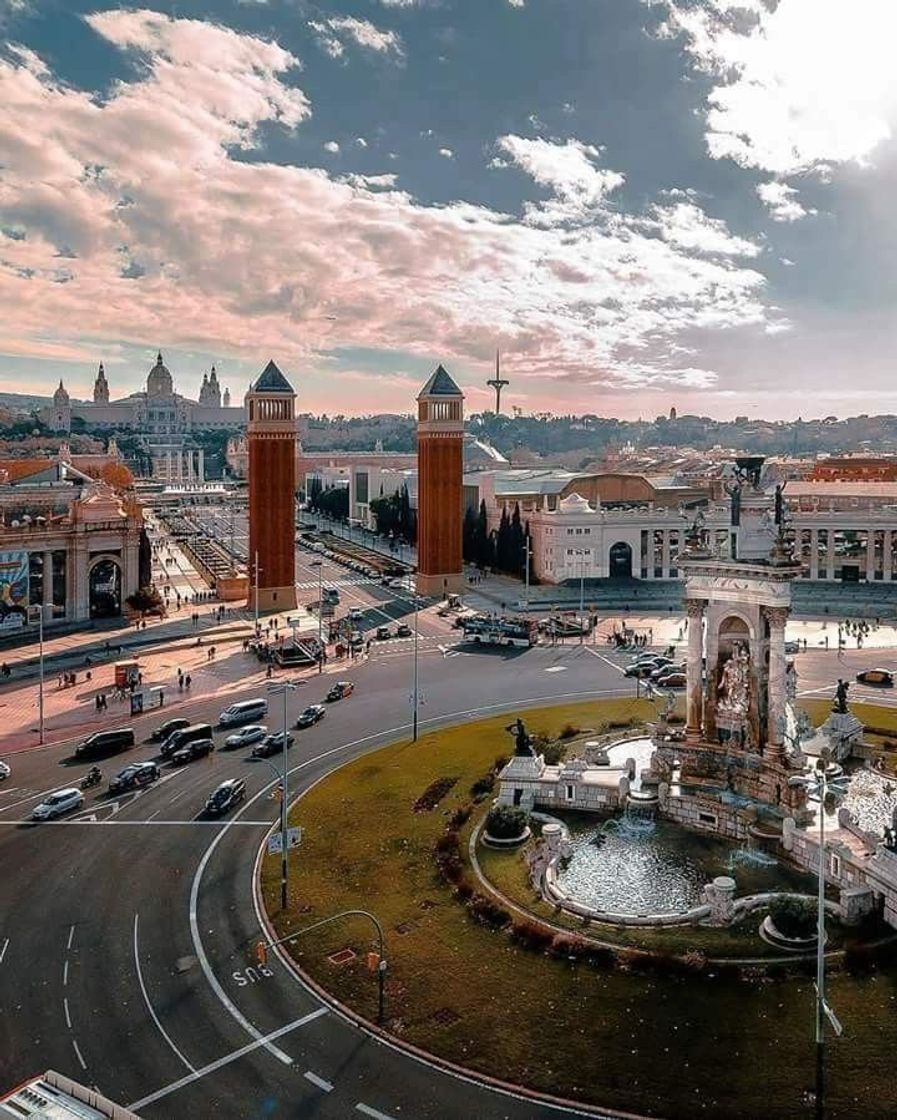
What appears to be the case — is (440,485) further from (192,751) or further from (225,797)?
(225,797)

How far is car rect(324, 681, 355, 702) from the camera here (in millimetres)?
61394

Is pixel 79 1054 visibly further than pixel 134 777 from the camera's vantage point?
No

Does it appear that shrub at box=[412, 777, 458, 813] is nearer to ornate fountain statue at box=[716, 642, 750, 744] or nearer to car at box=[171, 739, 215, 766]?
ornate fountain statue at box=[716, 642, 750, 744]

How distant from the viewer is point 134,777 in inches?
1751

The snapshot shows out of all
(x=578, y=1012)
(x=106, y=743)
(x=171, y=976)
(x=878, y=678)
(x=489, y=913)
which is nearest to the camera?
(x=578, y=1012)

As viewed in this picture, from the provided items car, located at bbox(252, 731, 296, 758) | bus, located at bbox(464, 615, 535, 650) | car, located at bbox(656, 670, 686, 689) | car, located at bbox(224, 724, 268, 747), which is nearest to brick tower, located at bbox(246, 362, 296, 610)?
bus, located at bbox(464, 615, 535, 650)

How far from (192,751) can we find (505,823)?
20.5 metres

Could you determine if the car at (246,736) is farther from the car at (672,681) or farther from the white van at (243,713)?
the car at (672,681)

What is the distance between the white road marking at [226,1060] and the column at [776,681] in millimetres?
23178

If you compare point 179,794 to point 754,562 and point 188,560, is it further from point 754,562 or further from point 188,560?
point 188,560

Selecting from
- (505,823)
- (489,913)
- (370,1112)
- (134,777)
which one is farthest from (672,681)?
(370,1112)

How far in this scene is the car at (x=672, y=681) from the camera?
64000 millimetres

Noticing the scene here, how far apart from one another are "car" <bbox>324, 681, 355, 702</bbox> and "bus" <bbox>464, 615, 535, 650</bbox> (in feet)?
61.7

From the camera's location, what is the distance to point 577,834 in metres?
37.9
